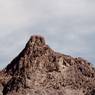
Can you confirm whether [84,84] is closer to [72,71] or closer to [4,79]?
[72,71]

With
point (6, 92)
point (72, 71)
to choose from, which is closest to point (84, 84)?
point (72, 71)

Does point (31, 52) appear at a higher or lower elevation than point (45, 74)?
higher

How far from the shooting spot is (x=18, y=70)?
197375mm

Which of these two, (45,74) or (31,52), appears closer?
(45,74)

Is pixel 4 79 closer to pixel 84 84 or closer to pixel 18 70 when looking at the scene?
pixel 18 70

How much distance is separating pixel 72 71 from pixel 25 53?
1140 cm

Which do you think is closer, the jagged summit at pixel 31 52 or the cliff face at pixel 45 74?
the cliff face at pixel 45 74

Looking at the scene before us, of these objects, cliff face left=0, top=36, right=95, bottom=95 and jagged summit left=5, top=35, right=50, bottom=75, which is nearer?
cliff face left=0, top=36, right=95, bottom=95

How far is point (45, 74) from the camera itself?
194000 millimetres

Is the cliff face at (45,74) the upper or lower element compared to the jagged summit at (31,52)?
lower

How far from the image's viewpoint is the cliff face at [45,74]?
19200 cm

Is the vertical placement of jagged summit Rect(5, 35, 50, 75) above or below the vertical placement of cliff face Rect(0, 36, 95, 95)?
above

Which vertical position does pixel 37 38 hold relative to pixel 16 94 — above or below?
above

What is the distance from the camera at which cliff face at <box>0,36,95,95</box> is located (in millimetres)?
192000
